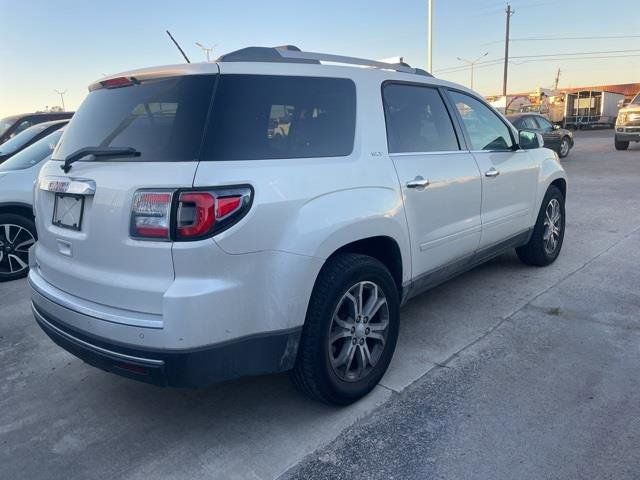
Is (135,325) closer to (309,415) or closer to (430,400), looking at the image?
(309,415)

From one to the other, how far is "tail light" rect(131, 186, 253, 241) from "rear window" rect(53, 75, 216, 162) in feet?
0.65

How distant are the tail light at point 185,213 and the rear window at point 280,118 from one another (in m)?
0.20

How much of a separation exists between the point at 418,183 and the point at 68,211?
2023 mm

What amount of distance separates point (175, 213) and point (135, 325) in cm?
53

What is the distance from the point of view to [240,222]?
2314 mm

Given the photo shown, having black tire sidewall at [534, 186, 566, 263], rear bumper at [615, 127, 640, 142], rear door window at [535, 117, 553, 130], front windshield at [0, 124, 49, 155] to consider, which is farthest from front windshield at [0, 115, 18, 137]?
rear bumper at [615, 127, 640, 142]

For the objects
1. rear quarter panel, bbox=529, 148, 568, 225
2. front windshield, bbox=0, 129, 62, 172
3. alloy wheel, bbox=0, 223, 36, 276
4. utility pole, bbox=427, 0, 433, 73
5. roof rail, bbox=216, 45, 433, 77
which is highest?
utility pole, bbox=427, 0, 433, 73

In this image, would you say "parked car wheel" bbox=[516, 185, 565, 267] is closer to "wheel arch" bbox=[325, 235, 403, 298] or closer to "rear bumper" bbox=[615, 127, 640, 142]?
"wheel arch" bbox=[325, 235, 403, 298]

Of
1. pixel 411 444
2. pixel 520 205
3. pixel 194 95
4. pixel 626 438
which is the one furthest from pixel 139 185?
pixel 520 205

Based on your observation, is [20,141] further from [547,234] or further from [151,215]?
[547,234]

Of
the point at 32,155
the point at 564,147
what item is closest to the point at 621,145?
the point at 564,147

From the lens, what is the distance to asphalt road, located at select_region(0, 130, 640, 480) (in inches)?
99.9

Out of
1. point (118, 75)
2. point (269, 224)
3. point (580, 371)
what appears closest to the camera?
point (269, 224)

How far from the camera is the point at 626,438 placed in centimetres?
262
